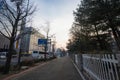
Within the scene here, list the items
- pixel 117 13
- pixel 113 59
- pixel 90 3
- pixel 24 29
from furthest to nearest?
pixel 90 3 < pixel 117 13 < pixel 24 29 < pixel 113 59

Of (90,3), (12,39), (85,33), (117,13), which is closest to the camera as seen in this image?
(12,39)

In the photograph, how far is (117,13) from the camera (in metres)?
Answer: 16.2

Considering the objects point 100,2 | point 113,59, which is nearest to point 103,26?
point 100,2

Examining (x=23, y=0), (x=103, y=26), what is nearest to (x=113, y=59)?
(x=23, y=0)

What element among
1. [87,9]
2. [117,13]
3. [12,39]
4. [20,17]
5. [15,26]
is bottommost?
[12,39]

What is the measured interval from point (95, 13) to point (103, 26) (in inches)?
85.2

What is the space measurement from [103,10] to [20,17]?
9665 millimetres

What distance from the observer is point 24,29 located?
45.9 ft

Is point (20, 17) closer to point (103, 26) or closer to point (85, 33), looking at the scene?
point (103, 26)

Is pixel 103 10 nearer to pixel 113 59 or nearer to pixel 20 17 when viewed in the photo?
pixel 20 17

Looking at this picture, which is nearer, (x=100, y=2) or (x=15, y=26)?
(x=15, y=26)

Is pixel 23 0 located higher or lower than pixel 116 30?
higher

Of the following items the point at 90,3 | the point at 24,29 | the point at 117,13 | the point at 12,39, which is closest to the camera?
the point at 12,39

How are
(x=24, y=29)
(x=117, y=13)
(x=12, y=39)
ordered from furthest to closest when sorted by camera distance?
(x=117, y=13) → (x=24, y=29) → (x=12, y=39)
